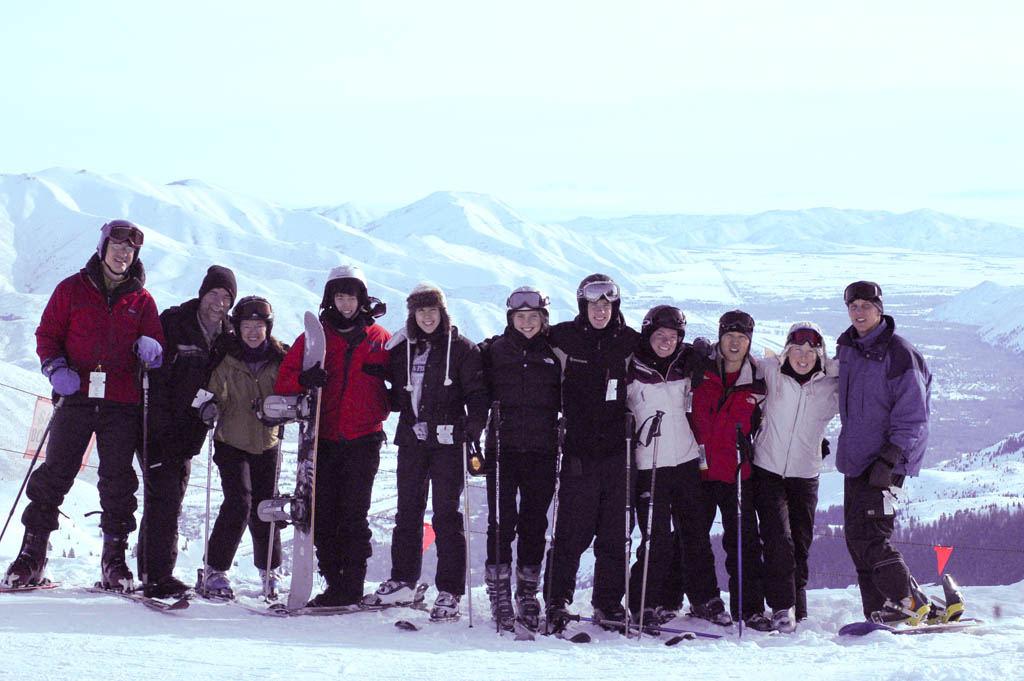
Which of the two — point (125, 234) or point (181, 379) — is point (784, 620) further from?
point (125, 234)

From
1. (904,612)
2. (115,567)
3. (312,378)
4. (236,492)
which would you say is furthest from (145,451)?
(904,612)

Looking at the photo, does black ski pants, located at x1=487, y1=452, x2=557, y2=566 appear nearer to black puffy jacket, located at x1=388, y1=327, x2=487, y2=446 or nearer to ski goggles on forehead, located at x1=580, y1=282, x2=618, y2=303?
black puffy jacket, located at x1=388, y1=327, x2=487, y2=446

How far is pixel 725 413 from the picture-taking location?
20.4ft

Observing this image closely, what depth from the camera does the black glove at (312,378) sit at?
603 centimetres

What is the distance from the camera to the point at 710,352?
20.5 ft

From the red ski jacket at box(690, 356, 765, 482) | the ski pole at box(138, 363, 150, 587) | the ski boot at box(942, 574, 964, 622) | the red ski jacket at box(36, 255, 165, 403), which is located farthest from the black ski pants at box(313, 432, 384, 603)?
the ski boot at box(942, 574, 964, 622)

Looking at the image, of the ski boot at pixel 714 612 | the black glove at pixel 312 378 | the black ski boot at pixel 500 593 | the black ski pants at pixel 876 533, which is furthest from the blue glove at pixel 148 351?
the black ski pants at pixel 876 533

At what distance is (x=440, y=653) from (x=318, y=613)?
44.2 inches

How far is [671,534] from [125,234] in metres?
3.92

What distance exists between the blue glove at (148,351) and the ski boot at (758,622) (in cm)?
403

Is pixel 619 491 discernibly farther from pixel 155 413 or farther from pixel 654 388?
pixel 155 413

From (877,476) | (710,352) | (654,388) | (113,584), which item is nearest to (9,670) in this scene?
(113,584)

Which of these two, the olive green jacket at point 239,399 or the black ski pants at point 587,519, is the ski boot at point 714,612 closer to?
the black ski pants at point 587,519

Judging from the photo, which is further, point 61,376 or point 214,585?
point 214,585
